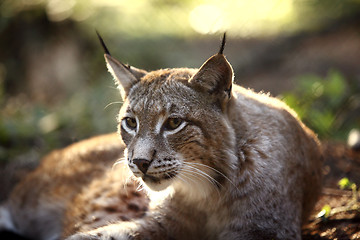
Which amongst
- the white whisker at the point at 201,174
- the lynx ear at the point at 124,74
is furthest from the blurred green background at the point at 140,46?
the white whisker at the point at 201,174

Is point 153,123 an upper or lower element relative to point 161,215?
upper

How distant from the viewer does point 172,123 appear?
319 centimetres

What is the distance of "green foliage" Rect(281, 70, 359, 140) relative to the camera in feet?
19.3

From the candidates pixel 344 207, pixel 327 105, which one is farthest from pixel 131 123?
pixel 327 105

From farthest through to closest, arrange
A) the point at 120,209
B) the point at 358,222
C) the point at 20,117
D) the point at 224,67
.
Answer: the point at 20,117 → the point at 120,209 → the point at 358,222 → the point at 224,67

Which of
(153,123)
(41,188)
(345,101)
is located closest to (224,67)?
(153,123)

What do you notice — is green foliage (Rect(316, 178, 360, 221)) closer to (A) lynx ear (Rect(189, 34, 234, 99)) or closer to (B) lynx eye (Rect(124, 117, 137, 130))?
(A) lynx ear (Rect(189, 34, 234, 99))

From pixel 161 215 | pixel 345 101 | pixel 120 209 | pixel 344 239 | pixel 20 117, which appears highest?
pixel 20 117

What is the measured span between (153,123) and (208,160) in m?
0.49

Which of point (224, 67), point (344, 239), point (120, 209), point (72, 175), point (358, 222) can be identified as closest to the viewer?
point (224, 67)

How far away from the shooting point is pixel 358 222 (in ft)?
12.0

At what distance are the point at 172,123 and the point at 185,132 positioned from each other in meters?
0.12

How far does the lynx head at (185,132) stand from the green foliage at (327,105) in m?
2.67

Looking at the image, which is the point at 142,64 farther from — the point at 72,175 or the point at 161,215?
the point at 161,215
